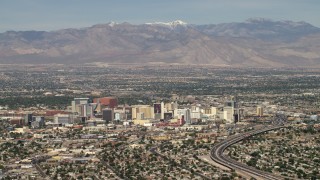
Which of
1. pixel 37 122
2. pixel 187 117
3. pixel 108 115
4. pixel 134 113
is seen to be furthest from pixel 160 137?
pixel 134 113

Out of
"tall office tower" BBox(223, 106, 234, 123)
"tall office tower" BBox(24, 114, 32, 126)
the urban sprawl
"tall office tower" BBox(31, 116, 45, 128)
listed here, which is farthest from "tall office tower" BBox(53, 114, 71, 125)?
"tall office tower" BBox(223, 106, 234, 123)

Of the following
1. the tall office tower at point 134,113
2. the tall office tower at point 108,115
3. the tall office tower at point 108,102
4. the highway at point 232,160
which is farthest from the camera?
the tall office tower at point 108,102

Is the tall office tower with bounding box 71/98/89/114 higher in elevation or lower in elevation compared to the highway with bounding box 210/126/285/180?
higher

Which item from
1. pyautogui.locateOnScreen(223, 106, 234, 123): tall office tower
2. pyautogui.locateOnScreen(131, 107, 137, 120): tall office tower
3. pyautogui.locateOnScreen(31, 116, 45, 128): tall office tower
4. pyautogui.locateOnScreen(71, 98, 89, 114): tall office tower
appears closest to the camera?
pyautogui.locateOnScreen(31, 116, 45, 128): tall office tower

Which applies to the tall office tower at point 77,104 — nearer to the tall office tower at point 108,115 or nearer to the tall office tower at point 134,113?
the tall office tower at point 108,115

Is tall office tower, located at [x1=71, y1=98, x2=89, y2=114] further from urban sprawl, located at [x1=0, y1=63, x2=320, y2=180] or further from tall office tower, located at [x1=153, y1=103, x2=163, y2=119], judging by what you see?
tall office tower, located at [x1=153, y1=103, x2=163, y2=119]

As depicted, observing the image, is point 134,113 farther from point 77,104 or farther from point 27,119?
point 27,119

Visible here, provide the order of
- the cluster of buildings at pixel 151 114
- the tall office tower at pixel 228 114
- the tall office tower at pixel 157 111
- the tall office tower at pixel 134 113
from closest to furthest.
Answer: 1. the cluster of buildings at pixel 151 114
2. the tall office tower at pixel 228 114
3. the tall office tower at pixel 134 113
4. the tall office tower at pixel 157 111

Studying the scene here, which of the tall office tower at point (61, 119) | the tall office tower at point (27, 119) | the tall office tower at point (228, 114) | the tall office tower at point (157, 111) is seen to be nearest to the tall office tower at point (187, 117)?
the tall office tower at point (228, 114)
